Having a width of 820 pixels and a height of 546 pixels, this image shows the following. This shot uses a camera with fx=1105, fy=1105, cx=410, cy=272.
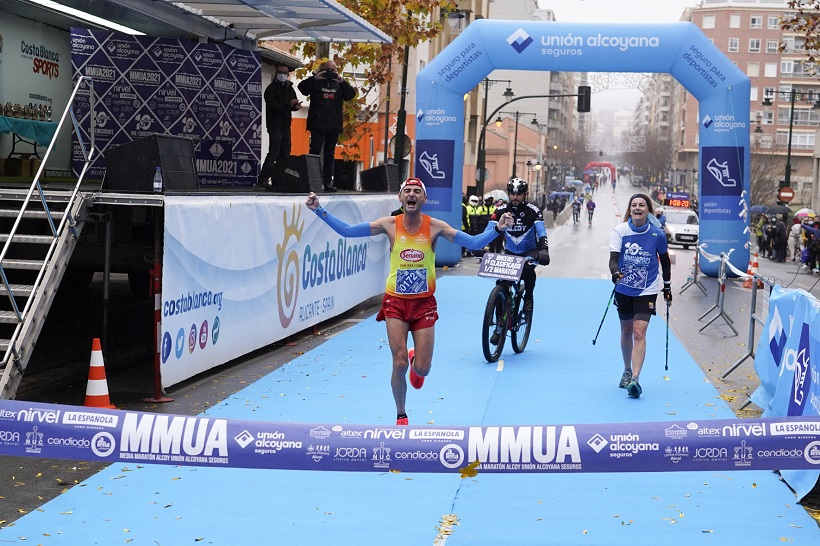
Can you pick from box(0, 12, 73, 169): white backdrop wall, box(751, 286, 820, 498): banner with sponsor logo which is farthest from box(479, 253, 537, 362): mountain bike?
box(0, 12, 73, 169): white backdrop wall

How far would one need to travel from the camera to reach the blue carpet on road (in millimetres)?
6332

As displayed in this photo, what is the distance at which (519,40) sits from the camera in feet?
90.9

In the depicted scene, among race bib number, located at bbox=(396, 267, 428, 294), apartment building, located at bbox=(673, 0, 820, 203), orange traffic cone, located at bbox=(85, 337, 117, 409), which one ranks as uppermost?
apartment building, located at bbox=(673, 0, 820, 203)

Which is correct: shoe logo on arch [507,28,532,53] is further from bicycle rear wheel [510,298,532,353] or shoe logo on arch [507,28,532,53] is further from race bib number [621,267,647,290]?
race bib number [621,267,647,290]

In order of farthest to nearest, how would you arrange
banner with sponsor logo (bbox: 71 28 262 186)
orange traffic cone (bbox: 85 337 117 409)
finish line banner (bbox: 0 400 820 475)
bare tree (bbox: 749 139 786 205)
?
bare tree (bbox: 749 139 786 205)
banner with sponsor logo (bbox: 71 28 262 186)
orange traffic cone (bbox: 85 337 117 409)
finish line banner (bbox: 0 400 820 475)

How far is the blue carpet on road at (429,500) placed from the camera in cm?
633

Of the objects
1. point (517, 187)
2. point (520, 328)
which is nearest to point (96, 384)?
point (517, 187)

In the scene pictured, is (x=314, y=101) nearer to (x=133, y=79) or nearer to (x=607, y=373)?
(x=133, y=79)

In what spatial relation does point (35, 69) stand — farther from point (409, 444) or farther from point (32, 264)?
point (409, 444)

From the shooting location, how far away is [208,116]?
724 inches

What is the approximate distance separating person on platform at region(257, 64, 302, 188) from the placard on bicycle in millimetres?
6132

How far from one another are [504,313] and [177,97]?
25.2 feet

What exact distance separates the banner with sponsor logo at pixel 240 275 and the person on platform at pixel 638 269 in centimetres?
416

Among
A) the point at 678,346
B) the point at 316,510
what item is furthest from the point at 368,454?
the point at 678,346
